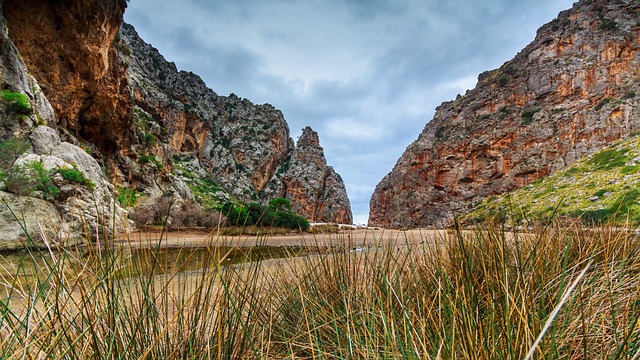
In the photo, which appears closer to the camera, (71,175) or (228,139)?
(71,175)

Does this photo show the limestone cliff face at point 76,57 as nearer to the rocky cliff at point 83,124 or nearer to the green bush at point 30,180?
the rocky cliff at point 83,124

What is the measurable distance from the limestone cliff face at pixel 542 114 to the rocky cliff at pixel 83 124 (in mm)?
27538

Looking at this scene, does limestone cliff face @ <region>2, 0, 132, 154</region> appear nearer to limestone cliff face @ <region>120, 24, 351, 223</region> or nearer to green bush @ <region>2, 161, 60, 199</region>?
limestone cliff face @ <region>120, 24, 351, 223</region>

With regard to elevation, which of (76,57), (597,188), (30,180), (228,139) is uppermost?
(228,139)

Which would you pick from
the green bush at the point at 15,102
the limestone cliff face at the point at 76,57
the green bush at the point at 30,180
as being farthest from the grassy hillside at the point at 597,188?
the limestone cliff face at the point at 76,57

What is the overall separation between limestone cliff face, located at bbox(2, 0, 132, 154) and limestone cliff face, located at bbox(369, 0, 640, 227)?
103 ft

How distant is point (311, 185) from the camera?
7144cm

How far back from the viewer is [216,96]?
68438 mm

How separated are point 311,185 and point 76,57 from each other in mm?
55494

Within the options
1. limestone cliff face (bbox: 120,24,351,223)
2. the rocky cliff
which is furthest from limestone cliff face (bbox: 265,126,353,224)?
the rocky cliff

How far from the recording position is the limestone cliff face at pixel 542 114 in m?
31.8

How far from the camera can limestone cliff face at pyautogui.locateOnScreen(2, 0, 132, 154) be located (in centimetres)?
1689

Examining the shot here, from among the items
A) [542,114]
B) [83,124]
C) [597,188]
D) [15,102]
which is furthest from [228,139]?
[597,188]

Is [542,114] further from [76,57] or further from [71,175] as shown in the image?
[76,57]
